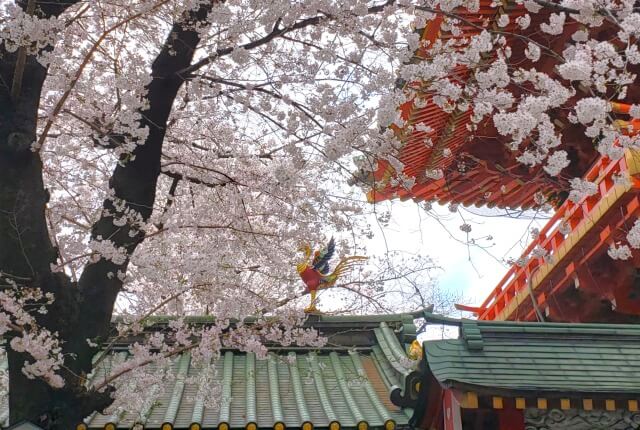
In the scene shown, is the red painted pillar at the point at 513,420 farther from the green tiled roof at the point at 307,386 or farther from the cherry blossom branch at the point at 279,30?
the cherry blossom branch at the point at 279,30

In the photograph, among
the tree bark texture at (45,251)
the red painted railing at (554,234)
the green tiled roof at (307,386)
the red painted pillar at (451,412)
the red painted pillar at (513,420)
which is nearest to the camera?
the tree bark texture at (45,251)

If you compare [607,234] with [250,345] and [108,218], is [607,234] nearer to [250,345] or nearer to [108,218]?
[250,345]

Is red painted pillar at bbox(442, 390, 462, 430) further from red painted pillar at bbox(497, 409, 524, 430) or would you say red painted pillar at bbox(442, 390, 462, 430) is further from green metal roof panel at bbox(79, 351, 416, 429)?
green metal roof panel at bbox(79, 351, 416, 429)

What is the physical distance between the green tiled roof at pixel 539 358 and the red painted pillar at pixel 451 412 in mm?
180

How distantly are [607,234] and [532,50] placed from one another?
341cm

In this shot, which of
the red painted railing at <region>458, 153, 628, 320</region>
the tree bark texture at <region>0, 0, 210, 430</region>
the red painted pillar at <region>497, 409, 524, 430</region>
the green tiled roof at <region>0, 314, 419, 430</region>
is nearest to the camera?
the tree bark texture at <region>0, 0, 210, 430</region>

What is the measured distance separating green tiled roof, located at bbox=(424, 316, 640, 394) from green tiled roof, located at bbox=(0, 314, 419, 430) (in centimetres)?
54

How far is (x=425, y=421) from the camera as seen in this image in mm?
6133

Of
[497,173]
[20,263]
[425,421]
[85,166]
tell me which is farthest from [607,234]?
[20,263]

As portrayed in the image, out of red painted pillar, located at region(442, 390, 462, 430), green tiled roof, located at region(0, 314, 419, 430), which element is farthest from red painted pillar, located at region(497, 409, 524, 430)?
green tiled roof, located at region(0, 314, 419, 430)

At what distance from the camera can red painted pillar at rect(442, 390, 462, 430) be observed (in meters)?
5.46

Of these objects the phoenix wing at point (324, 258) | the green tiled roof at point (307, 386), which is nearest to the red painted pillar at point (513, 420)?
the green tiled roof at point (307, 386)

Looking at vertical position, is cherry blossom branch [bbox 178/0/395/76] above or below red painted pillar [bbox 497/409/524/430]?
above

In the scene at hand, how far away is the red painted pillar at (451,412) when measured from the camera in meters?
5.46
